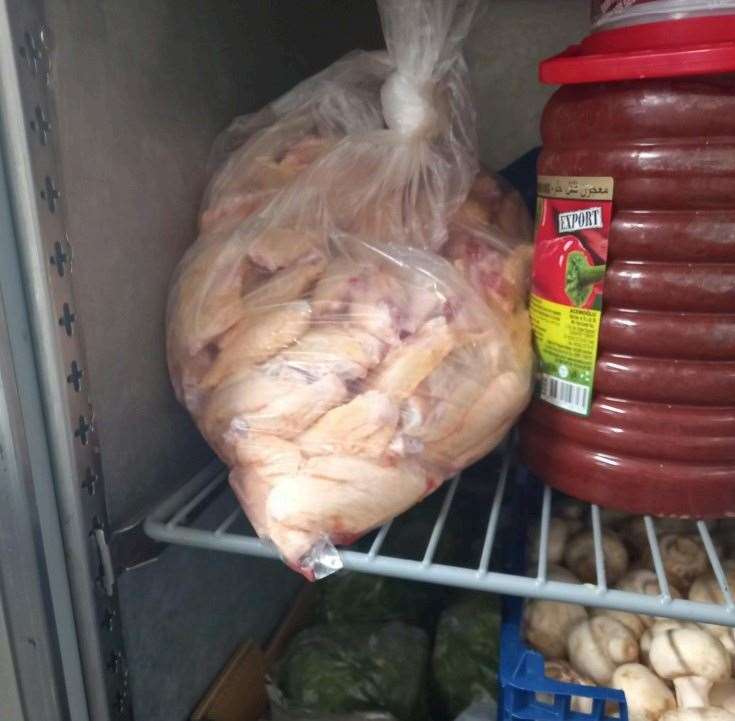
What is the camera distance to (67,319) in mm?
548

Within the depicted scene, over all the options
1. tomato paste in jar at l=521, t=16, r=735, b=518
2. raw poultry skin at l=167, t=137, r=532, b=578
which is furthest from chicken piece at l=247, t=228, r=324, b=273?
tomato paste in jar at l=521, t=16, r=735, b=518

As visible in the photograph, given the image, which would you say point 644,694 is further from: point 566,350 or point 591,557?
point 566,350

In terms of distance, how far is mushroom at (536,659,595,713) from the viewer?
2.35 ft

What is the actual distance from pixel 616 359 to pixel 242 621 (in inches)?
21.5

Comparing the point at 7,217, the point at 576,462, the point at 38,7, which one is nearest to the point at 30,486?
the point at 7,217

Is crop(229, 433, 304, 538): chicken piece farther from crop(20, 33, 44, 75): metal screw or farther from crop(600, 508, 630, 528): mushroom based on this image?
crop(600, 508, 630, 528): mushroom

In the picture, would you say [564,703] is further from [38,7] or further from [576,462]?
[38,7]

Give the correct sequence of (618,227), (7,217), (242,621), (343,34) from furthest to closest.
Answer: (343,34), (242,621), (618,227), (7,217)

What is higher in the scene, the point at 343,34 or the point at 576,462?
the point at 343,34

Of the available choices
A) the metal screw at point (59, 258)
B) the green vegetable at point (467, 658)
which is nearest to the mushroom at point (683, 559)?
the green vegetable at point (467, 658)

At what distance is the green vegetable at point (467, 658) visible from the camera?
874 millimetres

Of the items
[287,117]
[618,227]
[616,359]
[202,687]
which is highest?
[287,117]

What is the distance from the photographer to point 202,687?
0.80m

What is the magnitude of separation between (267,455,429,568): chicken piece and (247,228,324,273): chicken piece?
0.19m
